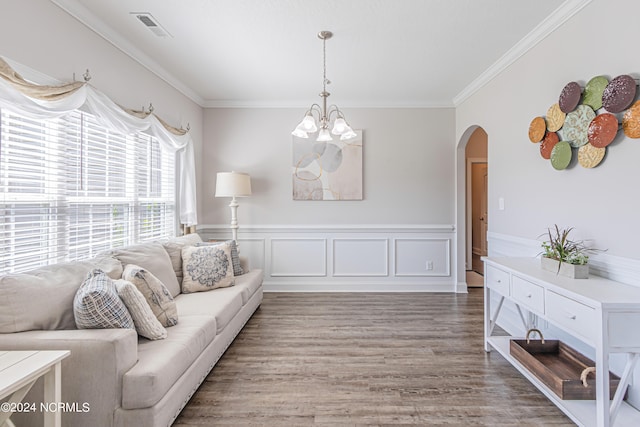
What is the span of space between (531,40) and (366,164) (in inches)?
89.3

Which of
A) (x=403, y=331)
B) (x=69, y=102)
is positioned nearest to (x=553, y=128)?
(x=403, y=331)

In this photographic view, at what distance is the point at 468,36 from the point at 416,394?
2837 mm

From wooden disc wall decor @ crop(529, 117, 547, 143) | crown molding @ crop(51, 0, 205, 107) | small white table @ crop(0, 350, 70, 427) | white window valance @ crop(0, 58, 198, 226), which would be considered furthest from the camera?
wooden disc wall decor @ crop(529, 117, 547, 143)

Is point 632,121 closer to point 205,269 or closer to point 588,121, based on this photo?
point 588,121

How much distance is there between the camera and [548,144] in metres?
2.48

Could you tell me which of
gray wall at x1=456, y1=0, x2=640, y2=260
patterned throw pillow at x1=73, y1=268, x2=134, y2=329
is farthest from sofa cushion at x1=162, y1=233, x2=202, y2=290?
gray wall at x1=456, y1=0, x2=640, y2=260

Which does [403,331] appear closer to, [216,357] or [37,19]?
[216,357]

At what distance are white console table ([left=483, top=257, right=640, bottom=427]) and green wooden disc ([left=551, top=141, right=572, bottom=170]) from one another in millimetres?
769

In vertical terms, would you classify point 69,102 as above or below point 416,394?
above

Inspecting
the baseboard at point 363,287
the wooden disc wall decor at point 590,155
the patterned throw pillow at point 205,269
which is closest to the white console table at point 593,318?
the wooden disc wall decor at point 590,155

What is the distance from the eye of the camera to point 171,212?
12.4 ft

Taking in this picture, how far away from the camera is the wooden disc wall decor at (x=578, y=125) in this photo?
2.08 m

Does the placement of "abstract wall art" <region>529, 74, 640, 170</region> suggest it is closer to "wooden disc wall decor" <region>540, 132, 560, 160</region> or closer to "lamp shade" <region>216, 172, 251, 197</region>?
"wooden disc wall decor" <region>540, 132, 560, 160</region>

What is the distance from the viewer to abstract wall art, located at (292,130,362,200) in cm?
446
